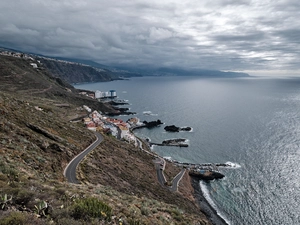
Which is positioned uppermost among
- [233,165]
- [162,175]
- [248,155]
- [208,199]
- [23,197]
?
[23,197]

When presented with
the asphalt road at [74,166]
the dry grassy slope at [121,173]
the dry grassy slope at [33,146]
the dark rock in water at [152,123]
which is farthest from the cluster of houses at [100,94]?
the dry grassy slope at [33,146]

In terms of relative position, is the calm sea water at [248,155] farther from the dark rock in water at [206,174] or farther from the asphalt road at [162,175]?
the asphalt road at [162,175]

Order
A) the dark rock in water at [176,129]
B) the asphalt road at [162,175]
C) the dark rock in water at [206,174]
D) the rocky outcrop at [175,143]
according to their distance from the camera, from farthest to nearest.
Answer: the dark rock in water at [176,129], the rocky outcrop at [175,143], the dark rock in water at [206,174], the asphalt road at [162,175]

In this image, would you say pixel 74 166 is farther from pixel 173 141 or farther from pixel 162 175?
pixel 173 141

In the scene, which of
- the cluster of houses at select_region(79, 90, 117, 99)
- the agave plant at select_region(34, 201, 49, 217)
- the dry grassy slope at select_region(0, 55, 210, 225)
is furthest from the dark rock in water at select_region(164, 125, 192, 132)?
the cluster of houses at select_region(79, 90, 117, 99)

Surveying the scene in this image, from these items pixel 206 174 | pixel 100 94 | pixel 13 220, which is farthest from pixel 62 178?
pixel 100 94

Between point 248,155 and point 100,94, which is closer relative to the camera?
point 248,155

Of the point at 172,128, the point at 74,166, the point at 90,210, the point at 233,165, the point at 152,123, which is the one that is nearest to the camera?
the point at 90,210
